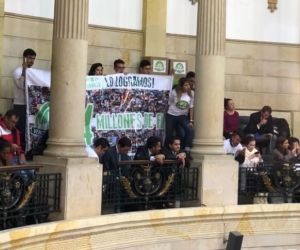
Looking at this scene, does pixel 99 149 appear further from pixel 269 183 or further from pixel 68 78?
pixel 269 183

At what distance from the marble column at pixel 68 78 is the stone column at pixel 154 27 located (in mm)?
6134

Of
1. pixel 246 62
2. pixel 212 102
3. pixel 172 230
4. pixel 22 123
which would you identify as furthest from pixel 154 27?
pixel 172 230

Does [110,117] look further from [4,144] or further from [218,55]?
[4,144]

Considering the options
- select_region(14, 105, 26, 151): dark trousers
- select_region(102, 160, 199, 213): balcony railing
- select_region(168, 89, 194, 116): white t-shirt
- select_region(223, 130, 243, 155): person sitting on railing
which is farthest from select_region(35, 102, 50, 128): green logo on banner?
select_region(223, 130, 243, 155): person sitting on railing

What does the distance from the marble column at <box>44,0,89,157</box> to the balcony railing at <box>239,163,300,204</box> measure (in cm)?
395

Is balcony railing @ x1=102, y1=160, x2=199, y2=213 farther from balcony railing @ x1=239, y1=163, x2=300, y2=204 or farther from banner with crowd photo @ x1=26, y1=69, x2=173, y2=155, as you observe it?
banner with crowd photo @ x1=26, y1=69, x2=173, y2=155

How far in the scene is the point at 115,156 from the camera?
43.0 ft

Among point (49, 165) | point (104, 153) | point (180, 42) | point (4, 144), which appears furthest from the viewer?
point (180, 42)

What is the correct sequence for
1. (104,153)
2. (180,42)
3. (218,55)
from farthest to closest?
(180,42) < (218,55) < (104,153)

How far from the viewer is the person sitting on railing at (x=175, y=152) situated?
45.0ft

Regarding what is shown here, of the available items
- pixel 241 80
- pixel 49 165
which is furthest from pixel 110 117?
pixel 241 80

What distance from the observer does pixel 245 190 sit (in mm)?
14711

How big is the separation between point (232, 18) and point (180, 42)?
1788 millimetres

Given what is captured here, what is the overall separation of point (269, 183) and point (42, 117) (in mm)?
4722
